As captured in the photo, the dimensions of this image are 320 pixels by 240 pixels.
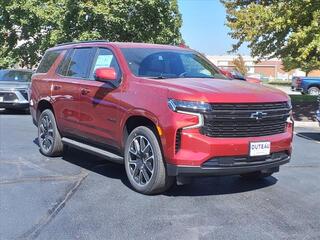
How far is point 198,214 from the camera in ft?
17.2

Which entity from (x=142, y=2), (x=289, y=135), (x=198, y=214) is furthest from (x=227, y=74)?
(x=142, y=2)

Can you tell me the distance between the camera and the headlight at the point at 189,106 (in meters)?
5.39

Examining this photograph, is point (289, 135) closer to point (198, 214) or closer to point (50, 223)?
point (198, 214)

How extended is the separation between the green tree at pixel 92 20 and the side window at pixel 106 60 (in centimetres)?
1471

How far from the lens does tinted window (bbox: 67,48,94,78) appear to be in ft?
24.1

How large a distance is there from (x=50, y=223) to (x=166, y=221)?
113cm

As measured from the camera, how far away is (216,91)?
5.55 m

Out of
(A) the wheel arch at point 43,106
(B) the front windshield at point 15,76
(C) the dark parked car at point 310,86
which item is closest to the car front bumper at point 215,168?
(A) the wheel arch at point 43,106

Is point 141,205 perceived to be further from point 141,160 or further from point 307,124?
point 307,124

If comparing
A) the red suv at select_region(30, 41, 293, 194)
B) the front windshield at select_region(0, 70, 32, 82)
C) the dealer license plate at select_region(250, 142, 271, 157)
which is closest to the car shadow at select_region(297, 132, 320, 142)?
the red suv at select_region(30, 41, 293, 194)

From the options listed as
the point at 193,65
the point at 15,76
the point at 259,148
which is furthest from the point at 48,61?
the point at 15,76

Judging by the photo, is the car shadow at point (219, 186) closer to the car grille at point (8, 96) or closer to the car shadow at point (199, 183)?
the car shadow at point (199, 183)

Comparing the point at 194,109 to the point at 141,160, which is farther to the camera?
the point at 141,160

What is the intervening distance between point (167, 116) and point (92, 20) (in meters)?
17.7
